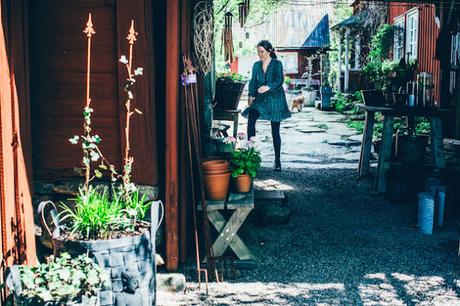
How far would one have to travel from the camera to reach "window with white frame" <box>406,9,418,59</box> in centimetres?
1553

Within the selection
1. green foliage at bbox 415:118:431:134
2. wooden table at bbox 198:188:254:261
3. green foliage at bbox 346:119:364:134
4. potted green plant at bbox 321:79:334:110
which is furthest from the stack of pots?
potted green plant at bbox 321:79:334:110

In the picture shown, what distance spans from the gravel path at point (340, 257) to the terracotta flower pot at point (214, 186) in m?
0.69

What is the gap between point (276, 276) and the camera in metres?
4.90

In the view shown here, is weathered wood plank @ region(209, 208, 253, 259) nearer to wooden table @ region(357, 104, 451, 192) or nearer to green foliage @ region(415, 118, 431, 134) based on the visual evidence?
wooden table @ region(357, 104, 451, 192)

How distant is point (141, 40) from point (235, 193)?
1.68 m

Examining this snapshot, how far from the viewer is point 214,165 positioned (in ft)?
17.3

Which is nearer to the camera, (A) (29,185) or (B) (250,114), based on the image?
(A) (29,185)

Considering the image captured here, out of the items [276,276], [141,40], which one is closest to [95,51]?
[141,40]

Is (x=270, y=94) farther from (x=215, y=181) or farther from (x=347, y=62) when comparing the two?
(x=347, y=62)

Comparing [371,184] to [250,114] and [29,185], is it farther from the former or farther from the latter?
[29,185]

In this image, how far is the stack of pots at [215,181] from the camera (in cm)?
521

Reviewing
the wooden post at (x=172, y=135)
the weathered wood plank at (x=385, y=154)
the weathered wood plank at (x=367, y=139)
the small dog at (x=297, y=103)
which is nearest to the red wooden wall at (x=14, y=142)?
the wooden post at (x=172, y=135)

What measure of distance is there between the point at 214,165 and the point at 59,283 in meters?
2.26

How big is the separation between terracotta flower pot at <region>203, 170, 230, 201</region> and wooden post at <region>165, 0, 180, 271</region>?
390 mm
